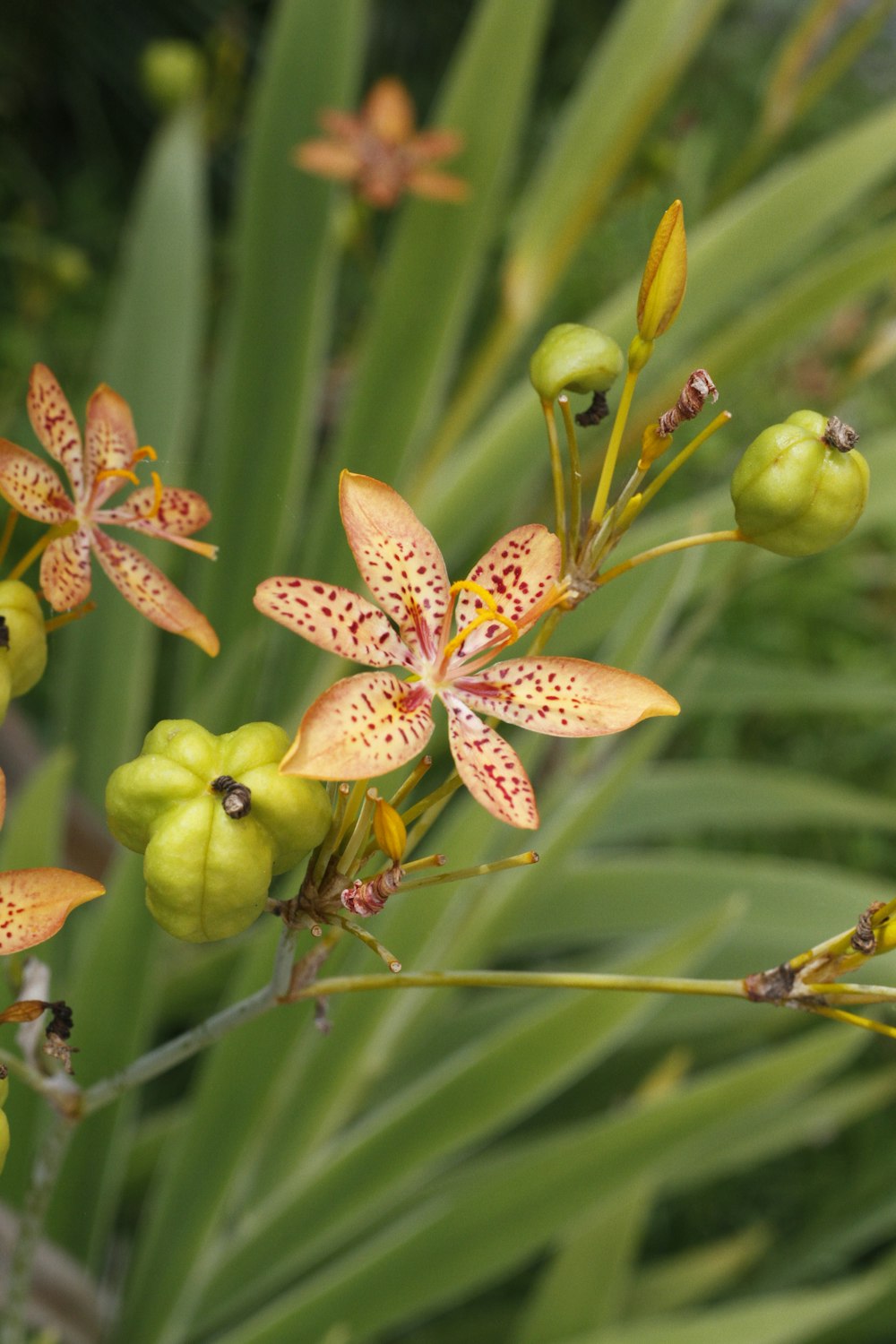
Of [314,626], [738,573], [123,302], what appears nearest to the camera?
[314,626]

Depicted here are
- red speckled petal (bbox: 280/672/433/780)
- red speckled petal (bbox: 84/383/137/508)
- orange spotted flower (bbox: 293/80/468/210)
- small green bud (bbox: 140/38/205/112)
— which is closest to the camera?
red speckled petal (bbox: 280/672/433/780)

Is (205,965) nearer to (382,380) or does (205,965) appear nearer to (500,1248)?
(500,1248)

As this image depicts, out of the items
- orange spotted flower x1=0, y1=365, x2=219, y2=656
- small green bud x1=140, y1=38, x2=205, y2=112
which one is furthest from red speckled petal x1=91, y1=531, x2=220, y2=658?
small green bud x1=140, y1=38, x2=205, y2=112

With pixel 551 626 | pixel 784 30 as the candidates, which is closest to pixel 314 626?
pixel 551 626

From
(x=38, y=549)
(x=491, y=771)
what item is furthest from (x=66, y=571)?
(x=491, y=771)

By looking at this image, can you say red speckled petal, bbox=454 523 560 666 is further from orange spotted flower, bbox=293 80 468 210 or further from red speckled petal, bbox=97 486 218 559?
orange spotted flower, bbox=293 80 468 210

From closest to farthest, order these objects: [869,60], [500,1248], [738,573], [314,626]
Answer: [314,626] < [500,1248] < [738,573] < [869,60]
